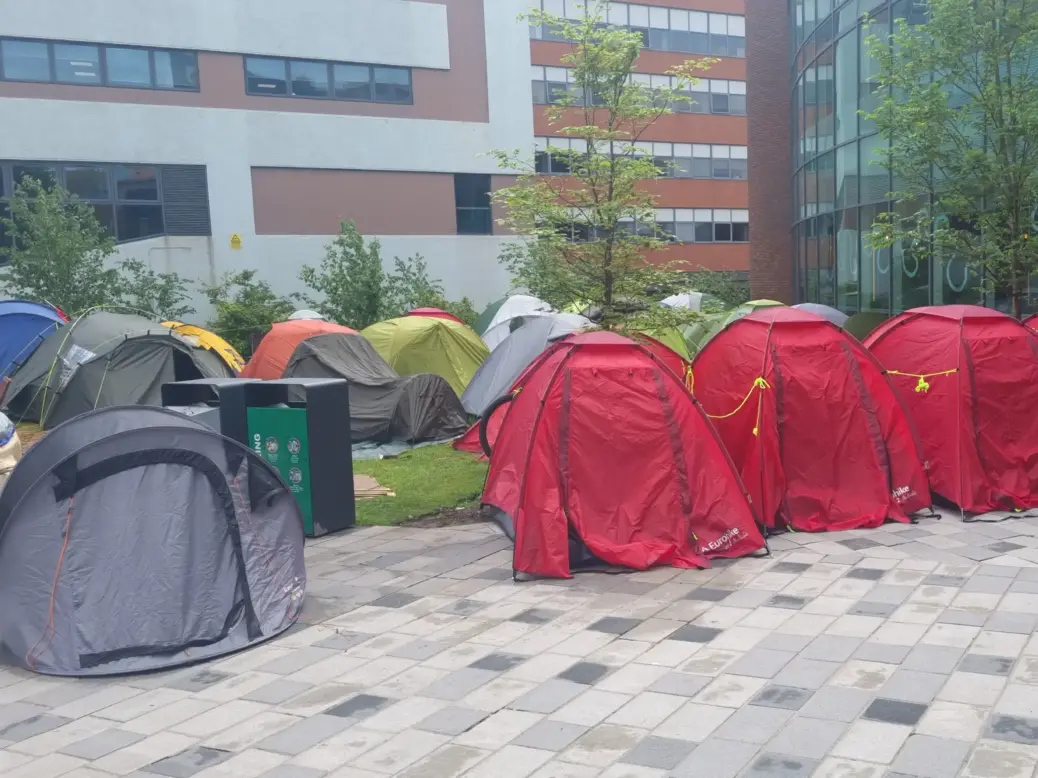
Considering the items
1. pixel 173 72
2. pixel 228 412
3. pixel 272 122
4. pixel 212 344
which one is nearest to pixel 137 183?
pixel 173 72

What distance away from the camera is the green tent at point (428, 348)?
1722 centimetres

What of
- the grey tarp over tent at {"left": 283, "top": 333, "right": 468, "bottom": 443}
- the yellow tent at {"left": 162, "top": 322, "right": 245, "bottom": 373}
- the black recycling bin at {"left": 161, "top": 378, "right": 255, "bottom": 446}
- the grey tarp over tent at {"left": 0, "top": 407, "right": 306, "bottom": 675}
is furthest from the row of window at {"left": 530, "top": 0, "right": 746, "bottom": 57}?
the grey tarp over tent at {"left": 0, "top": 407, "right": 306, "bottom": 675}

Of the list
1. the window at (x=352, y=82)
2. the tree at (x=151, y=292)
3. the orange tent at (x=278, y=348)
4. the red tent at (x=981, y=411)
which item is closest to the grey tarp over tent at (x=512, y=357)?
the orange tent at (x=278, y=348)

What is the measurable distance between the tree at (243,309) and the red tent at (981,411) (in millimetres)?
18986

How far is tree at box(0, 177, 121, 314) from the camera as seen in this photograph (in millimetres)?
20516

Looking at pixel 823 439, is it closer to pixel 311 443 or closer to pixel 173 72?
pixel 311 443

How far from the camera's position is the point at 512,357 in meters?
15.4

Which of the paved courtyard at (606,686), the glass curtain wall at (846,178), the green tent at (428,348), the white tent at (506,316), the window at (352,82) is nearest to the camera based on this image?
the paved courtyard at (606,686)

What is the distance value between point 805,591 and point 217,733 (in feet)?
14.0

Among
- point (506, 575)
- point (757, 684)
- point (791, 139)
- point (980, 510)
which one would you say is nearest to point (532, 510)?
point (506, 575)

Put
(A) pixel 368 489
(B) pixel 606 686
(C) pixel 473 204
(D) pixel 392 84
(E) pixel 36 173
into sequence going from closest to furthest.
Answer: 1. (B) pixel 606 686
2. (A) pixel 368 489
3. (E) pixel 36 173
4. (D) pixel 392 84
5. (C) pixel 473 204

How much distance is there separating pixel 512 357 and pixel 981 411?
770 cm

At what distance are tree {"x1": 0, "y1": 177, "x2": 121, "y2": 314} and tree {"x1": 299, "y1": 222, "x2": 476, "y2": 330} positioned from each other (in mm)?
5131

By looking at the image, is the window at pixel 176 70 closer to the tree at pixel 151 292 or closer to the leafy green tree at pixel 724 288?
the tree at pixel 151 292
